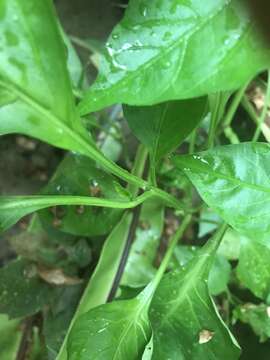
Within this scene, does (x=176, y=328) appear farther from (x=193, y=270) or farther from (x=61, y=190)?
(x=61, y=190)

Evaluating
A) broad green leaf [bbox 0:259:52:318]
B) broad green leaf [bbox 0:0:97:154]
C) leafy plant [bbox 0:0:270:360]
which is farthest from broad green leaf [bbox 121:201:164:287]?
broad green leaf [bbox 0:0:97:154]

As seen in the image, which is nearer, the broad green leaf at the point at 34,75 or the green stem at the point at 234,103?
the broad green leaf at the point at 34,75

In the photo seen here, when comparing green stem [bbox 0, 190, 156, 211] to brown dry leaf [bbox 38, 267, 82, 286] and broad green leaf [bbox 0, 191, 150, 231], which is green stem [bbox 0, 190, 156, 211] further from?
brown dry leaf [bbox 38, 267, 82, 286]

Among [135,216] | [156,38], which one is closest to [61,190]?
[135,216]

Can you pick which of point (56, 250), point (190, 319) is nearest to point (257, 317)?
point (190, 319)

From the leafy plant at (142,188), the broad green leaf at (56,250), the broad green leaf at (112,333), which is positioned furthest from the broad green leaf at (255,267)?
the broad green leaf at (56,250)

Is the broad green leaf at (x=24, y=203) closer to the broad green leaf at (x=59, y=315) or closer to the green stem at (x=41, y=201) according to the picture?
the green stem at (x=41, y=201)
